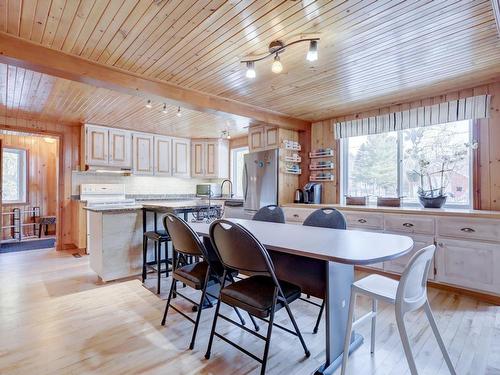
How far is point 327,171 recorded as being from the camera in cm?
482

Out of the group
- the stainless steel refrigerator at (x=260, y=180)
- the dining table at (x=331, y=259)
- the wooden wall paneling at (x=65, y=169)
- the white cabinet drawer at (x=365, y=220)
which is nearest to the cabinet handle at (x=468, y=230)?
the white cabinet drawer at (x=365, y=220)

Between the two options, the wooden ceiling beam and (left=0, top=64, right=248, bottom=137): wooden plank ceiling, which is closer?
the wooden ceiling beam

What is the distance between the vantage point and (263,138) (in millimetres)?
4957

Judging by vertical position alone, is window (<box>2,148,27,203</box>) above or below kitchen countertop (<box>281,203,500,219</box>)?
above

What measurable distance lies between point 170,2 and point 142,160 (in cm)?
439

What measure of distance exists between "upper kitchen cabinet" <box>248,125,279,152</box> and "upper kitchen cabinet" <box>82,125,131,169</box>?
8.14 feet

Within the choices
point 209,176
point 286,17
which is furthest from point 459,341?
point 209,176

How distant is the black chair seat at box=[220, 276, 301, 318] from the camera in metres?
1.62

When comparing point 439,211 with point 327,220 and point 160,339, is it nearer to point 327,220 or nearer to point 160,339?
point 327,220

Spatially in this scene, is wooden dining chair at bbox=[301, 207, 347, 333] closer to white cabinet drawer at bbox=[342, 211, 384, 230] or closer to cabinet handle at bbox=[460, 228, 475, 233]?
white cabinet drawer at bbox=[342, 211, 384, 230]

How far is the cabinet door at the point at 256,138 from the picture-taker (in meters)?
5.00

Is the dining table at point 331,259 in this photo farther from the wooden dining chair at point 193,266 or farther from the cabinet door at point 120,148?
the cabinet door at point 120,148

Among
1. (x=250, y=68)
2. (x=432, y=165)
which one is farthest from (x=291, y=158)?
(x=250, y=68)

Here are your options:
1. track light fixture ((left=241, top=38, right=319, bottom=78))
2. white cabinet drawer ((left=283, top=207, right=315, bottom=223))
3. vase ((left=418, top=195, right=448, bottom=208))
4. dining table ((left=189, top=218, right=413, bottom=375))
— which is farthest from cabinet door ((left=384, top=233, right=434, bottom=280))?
track light fixture ((left=241, top=38, right=319, bottom=78))
